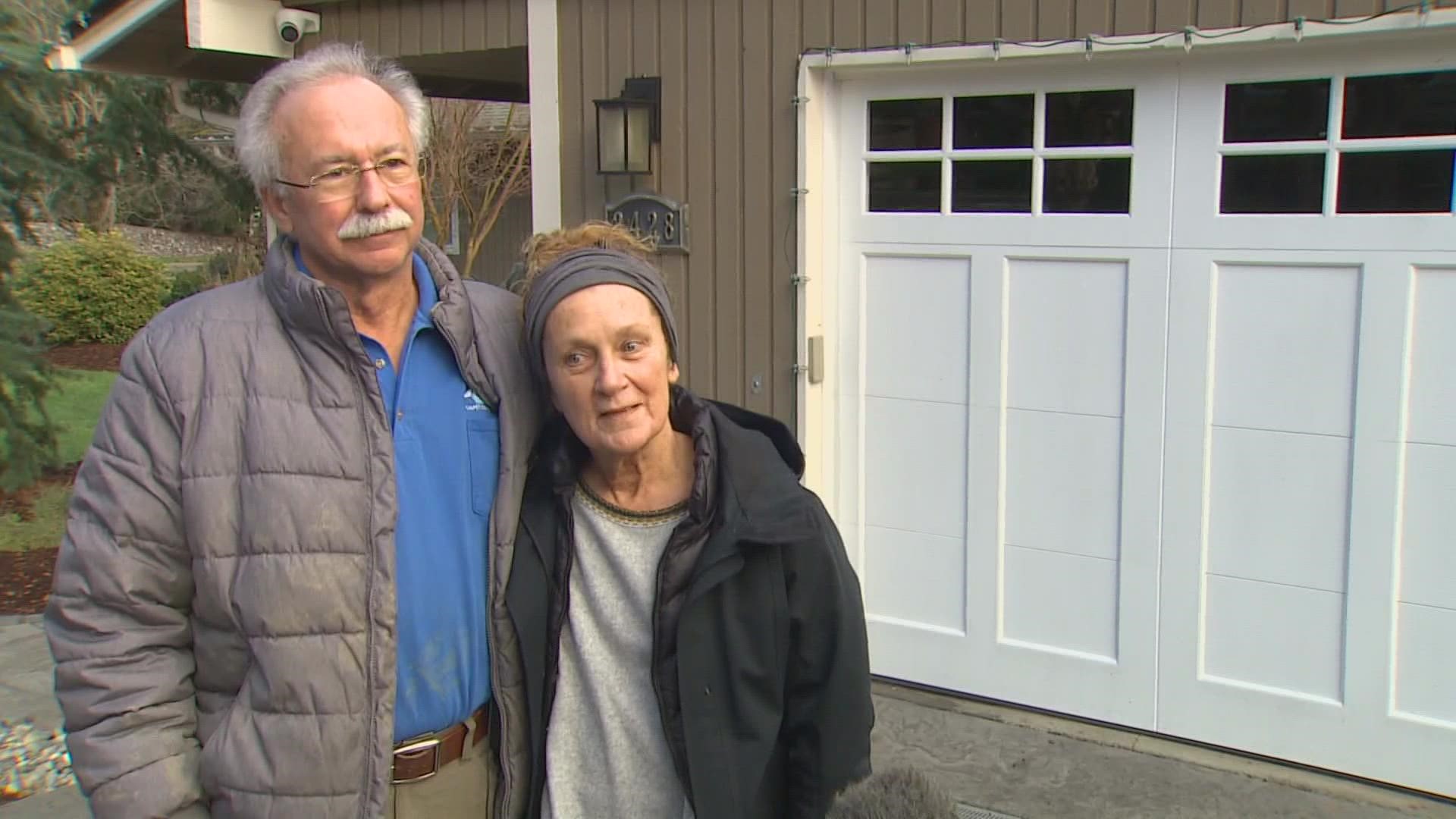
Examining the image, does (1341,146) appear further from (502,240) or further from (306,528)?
(502,240)

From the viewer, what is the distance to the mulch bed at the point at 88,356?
559 inches

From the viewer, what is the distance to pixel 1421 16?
319 cm

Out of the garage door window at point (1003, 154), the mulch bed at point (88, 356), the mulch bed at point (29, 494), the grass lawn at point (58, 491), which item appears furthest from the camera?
the mulch bed at point (88, 356)

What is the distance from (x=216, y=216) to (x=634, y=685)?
17.5 meters

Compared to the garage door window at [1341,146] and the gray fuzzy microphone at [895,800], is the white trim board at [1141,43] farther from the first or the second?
the gray fuzzy microphone at [895,800]

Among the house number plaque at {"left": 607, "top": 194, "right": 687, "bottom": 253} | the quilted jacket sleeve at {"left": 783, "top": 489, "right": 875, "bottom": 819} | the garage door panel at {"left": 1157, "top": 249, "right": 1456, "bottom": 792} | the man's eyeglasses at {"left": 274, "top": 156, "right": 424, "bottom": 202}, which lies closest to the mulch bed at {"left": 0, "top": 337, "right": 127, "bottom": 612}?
the house number plaque at {"left": 607, "top": 194, "right": 687, "bottom": 253}

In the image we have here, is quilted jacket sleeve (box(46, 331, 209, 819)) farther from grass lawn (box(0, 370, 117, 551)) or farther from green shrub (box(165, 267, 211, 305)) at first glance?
green shrub (box(165, 267, 211, 305))

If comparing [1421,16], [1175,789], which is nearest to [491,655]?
[1175,789]

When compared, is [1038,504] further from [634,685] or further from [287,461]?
[287,461]

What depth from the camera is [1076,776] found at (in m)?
3.78

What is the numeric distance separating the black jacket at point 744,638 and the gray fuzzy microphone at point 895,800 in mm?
399

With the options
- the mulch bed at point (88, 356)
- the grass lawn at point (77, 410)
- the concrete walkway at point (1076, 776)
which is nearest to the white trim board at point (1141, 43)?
the concrete walkway at point (1076, 776)

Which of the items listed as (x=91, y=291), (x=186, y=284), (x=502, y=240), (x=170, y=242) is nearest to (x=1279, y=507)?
(x=502, y=240)

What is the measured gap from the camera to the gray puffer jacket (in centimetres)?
170
